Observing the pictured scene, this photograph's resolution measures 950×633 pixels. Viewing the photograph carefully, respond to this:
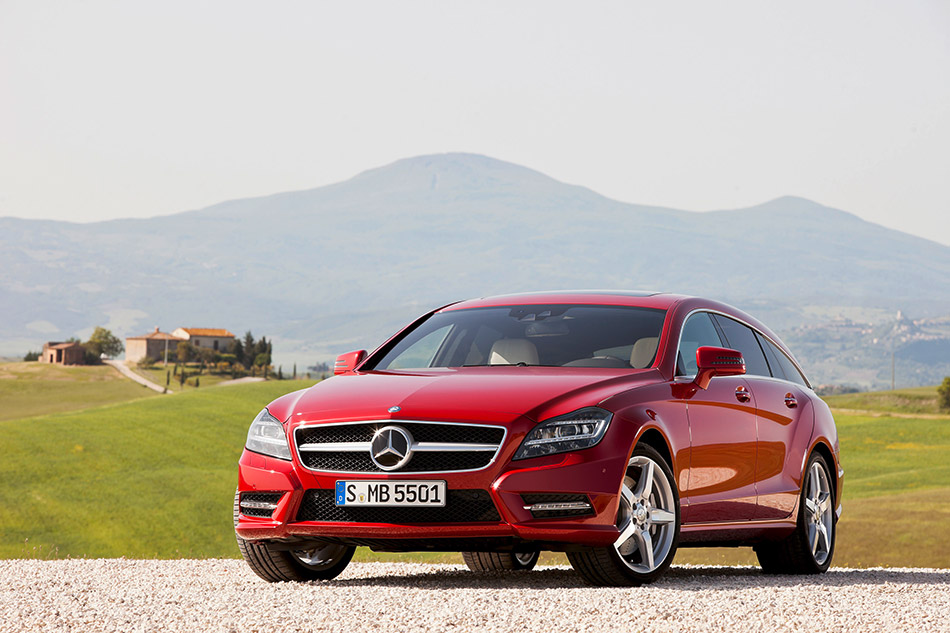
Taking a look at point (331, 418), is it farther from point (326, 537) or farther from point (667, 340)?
point (667, 340)

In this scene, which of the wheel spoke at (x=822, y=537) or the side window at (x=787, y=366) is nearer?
the wheel spoke at (x=822, y=537)

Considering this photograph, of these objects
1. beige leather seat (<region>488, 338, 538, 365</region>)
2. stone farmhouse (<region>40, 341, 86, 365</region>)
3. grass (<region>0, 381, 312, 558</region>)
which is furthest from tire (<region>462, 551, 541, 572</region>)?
stone farmhouse (<region>40, 341, 86, 365</region>)

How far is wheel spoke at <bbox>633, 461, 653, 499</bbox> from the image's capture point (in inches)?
288

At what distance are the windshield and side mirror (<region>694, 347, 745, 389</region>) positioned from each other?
12.7 inches

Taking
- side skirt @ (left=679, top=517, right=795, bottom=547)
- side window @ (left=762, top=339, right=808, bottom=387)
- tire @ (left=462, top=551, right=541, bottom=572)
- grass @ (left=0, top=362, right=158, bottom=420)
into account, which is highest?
side window @ (left=762, top=339, right=808, bottom=387)

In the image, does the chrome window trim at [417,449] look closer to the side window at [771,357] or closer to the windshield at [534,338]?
the windshield at [534,338]

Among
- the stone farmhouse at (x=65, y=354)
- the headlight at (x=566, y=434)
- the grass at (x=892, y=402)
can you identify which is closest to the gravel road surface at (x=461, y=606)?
the headlight at (x=566, y=434)

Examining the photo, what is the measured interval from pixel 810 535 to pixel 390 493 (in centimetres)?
419

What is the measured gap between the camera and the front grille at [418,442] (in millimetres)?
6926

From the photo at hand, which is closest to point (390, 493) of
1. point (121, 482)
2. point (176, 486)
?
point (176, 486)

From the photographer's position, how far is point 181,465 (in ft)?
276

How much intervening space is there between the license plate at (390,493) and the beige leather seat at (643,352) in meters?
1.82

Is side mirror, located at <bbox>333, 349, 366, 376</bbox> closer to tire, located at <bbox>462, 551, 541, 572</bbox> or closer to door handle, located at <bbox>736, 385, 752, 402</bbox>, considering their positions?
tire, located at <bbox>462, 551, 541, 572</bbox>

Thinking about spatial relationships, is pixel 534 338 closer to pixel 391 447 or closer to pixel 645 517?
pixel 645 517
